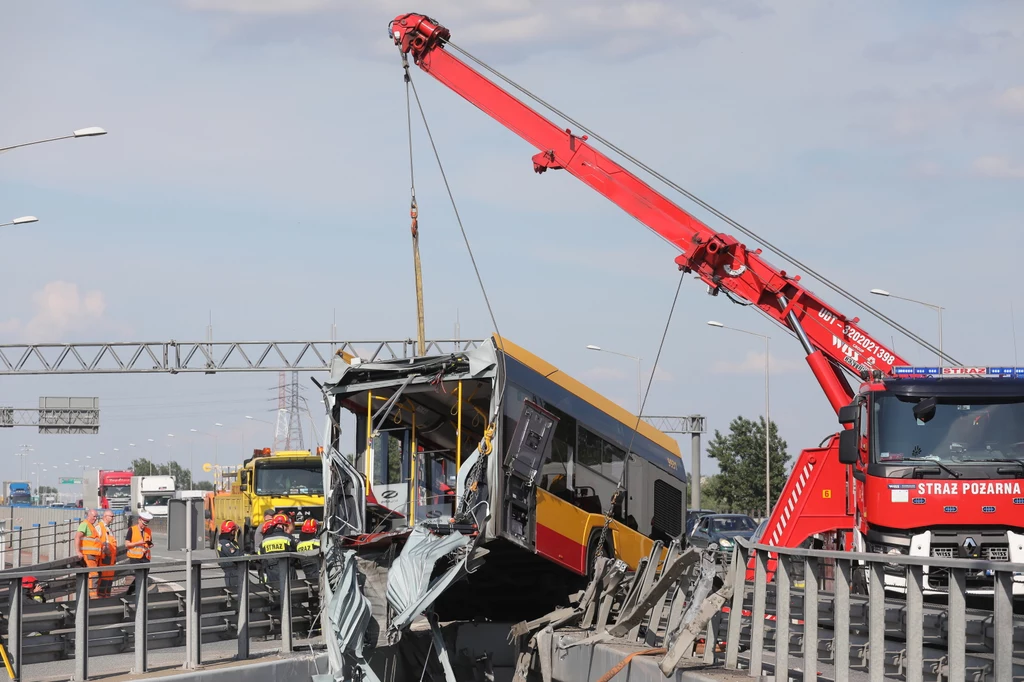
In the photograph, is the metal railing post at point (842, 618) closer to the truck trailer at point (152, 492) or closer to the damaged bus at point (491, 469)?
the damaged bus at point (491, 469)

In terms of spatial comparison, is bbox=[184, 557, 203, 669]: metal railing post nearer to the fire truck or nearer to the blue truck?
the fire truck

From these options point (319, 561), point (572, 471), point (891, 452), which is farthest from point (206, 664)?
point (891, 452)

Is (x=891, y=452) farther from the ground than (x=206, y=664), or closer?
farther from the ground

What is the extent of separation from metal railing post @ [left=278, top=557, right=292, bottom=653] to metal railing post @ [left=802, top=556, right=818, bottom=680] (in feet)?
20.2

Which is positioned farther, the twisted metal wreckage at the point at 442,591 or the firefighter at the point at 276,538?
the firefighter at the point at 276,538

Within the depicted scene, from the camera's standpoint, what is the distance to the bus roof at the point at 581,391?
47.9ft

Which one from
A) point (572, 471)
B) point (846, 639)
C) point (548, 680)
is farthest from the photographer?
point (572, 471)

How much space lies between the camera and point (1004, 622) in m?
7.04

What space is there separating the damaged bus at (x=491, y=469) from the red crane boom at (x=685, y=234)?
2.65 meters

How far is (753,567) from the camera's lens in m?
11.1

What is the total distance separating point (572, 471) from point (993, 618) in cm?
881

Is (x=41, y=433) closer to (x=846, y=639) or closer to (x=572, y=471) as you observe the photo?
(x=572, y=471)

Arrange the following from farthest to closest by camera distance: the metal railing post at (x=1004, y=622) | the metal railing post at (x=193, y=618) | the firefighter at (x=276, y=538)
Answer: the firefighter at (x=276, y=538)
the metal railing post at (x=193, y=618)
the metal railing post at (x=1004, y=622)

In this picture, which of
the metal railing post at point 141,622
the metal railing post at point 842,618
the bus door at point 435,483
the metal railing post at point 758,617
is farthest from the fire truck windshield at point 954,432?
the metal railing post at point 141,622
